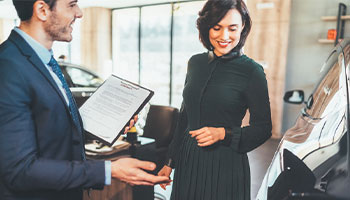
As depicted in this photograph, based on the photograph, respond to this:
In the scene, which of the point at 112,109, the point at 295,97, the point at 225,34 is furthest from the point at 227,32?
the point at 295,97

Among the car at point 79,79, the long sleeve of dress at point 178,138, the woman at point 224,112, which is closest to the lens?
the woman at point 224,112

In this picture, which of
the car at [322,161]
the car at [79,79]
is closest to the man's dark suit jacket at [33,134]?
the car at [322,161]

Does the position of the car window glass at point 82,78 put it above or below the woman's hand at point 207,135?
below

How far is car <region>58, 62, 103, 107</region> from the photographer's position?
4.85 meters

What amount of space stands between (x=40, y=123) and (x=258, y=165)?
340 cm

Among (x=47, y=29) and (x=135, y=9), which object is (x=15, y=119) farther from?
(x=135, y=9)

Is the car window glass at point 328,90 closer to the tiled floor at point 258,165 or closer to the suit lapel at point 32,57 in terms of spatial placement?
the suit lapel at point 32,57

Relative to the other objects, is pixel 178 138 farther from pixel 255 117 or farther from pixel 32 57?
pixel 32 57

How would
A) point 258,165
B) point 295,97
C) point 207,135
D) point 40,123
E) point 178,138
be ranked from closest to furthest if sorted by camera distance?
point 40,123 < point 207,135 < point 178,138 < point 295,97 < point 258,165

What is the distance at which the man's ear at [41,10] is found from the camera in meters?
0.90

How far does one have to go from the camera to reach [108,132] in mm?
1158

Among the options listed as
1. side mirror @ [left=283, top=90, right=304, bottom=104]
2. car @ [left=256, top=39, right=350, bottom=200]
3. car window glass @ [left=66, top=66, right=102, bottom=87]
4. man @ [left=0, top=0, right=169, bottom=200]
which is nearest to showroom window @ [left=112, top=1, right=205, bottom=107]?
car window glass @ [left=66, top=66, right=102, bottom=87]

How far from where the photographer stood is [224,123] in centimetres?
120

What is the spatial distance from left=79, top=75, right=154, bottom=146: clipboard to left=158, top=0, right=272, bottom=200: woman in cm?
25
